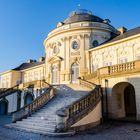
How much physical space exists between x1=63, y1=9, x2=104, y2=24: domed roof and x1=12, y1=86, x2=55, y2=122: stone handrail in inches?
635

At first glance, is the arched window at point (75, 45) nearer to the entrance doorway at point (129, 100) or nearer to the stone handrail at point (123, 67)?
the entrance doorway at point (129, 100)

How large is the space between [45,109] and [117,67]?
6.74 m

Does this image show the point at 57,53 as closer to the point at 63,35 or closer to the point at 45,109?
the point at 63,35

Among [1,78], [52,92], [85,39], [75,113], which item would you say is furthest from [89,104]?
[1,78]

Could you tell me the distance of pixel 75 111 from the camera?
12.5 m

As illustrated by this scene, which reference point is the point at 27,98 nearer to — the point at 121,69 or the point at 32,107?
the point at 32,107

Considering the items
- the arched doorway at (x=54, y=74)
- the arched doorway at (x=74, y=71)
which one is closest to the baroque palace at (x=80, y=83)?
the arched doorway at (x=74, y=71)

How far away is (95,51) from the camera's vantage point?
1088 inches

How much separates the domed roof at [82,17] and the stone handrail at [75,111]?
60.6 ft

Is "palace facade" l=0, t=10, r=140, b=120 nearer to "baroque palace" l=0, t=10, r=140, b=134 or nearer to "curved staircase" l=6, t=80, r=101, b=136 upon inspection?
"baroque palace" l=0, t=10, r=140, b=134

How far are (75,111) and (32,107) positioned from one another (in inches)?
188

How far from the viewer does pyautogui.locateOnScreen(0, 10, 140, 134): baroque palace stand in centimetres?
1327

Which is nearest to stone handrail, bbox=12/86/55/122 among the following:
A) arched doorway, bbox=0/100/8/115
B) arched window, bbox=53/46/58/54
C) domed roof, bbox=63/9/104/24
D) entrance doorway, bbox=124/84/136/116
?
entrance doorway, bbox=124/84/136/116

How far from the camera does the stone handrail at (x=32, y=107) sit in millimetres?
14922
